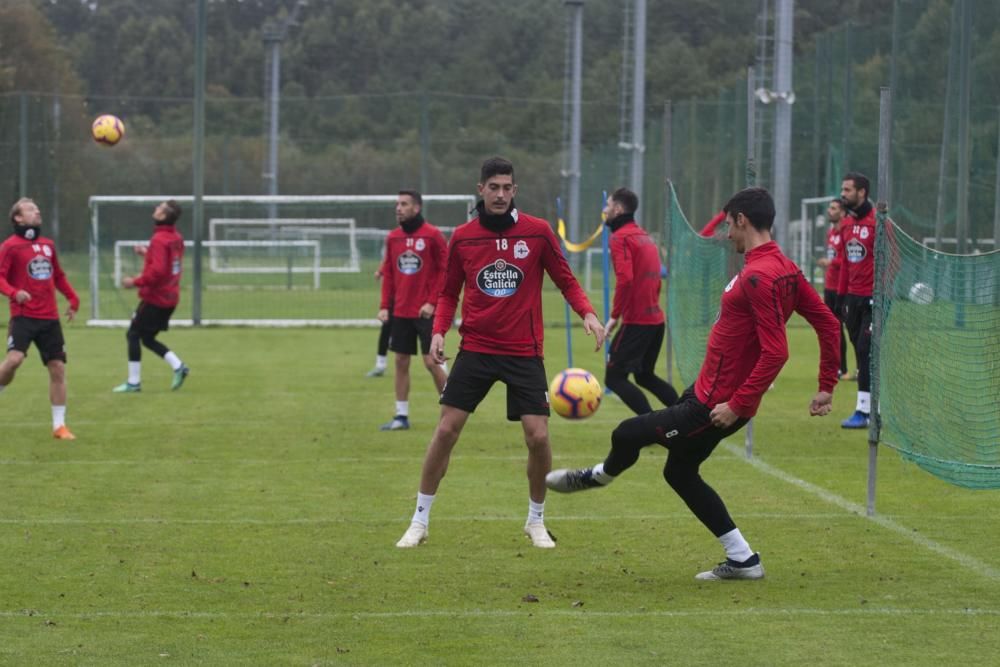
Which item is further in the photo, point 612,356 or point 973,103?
point 973,103

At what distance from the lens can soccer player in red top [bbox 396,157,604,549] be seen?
27.4 feet

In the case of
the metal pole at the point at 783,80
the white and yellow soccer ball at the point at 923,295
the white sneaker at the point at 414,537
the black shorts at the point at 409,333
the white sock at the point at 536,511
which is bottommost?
the white sneaker at the point at 414,537

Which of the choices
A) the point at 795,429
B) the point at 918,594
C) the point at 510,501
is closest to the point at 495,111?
the point at 795,429

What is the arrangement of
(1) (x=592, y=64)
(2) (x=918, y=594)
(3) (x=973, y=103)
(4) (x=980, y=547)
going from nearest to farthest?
1. (2) (x=918, y=594)
2. (4) (x=980, y=547)
3. (3) (x=973, y=103)
4. (1) (x=592, y=64)

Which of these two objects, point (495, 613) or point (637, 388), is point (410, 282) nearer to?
point (637, 388)

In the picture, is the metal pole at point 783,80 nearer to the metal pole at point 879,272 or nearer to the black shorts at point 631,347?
the black shorts at point 631,347

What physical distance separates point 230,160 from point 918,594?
37788 mm

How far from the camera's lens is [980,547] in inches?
328

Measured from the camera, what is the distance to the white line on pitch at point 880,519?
7.85 meters

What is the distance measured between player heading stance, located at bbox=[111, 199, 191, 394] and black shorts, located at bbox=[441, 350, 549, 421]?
8.54m

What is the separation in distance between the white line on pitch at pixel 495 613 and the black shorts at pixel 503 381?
171 centimetres

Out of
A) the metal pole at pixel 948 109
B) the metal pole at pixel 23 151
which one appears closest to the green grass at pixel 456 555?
the metal pole at pixel 948 109

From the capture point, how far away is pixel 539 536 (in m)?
8.47

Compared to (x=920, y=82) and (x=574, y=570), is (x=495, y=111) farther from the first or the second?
(x=574, y=570)
